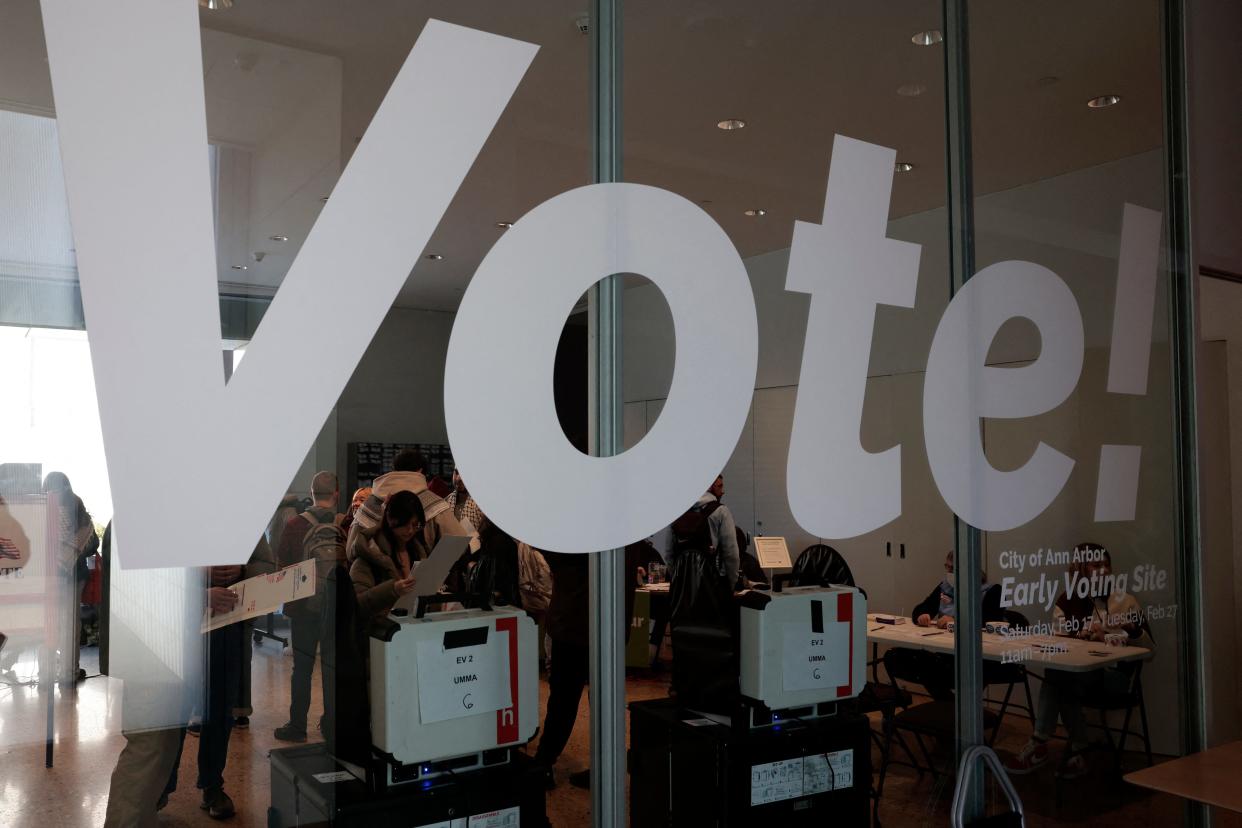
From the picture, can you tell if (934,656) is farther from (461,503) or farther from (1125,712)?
(461,503)

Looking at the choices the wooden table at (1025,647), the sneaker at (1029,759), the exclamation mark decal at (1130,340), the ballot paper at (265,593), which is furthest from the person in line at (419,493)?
the exclamation mark decal at (1130,340)

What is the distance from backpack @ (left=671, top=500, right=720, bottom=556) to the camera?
97.8 inches

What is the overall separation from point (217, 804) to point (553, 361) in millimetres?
1149

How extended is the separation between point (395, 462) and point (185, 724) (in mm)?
629

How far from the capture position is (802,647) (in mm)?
2812

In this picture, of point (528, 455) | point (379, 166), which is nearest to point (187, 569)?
point (528, 455)

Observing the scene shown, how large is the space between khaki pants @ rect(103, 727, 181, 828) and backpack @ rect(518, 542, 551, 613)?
0.79m

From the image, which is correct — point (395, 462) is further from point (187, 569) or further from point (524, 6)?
point (524, 6)

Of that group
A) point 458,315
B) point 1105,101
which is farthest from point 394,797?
point 1105,101

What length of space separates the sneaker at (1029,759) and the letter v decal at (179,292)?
2.59m

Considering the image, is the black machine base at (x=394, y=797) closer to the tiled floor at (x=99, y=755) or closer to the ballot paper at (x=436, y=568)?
the tiled floor at (x=99, y=755)

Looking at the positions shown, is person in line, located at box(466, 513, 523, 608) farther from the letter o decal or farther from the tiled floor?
the tiled floor

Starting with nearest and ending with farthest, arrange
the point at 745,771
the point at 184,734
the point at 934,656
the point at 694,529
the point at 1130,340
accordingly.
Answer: the point at 184,734 < the point at 694,529 < the point at 745,771 < the point at 934,656 < the point at 1130,340

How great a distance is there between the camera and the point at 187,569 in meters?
1.85
